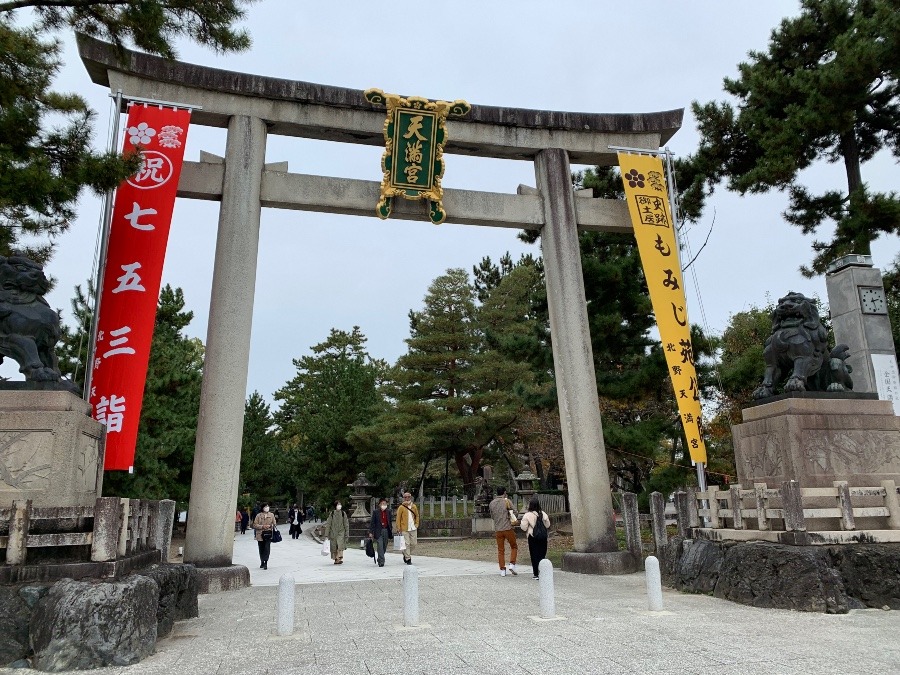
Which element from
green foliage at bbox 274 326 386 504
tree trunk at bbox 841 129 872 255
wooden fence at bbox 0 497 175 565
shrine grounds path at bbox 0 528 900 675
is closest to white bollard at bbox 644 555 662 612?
shrine grounds path at bbox 0 528 900 675

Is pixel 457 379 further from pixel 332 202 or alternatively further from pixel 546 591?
pixel 546 591

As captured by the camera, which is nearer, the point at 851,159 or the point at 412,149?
the point at 412,149

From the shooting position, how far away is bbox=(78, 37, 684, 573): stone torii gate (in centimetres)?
1022

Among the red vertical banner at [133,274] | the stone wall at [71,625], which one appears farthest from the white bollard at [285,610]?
the red vertical banner at [133,274]

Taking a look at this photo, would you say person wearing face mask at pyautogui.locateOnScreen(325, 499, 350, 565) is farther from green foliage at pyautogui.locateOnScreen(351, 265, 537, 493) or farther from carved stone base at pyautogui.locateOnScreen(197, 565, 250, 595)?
green foliage at pyautogui.locateOnScreen(351, 265, 537, 493)

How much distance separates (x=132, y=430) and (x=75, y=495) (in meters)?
3.54

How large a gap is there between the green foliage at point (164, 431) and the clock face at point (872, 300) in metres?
17.9

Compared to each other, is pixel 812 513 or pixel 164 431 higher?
pixel 164 431

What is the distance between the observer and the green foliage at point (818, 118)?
12312 millimetres

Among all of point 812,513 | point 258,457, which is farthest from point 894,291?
point 258,457

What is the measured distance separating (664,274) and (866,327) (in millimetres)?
3610

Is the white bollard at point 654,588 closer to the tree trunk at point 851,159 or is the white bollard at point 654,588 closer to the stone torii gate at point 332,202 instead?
the stone torii gate at point 332,202

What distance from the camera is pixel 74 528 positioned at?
577cm

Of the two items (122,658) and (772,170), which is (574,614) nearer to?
(122,658)
